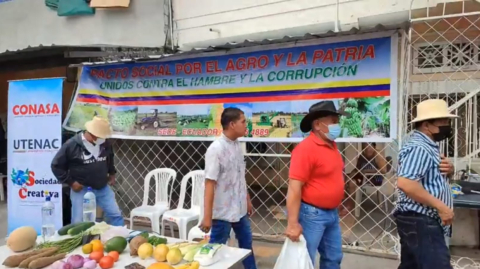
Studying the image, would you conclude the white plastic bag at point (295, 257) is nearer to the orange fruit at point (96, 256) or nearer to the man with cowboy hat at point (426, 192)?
the man with cowboy hat at point (426, 192)

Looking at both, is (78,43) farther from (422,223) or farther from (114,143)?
(422,223)

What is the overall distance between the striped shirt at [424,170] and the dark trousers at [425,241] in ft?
0.15

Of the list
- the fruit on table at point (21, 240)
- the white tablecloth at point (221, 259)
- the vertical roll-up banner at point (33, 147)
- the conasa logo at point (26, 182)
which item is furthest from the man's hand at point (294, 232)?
the conasa logo at point (26, 182)

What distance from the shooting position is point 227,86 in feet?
14.6

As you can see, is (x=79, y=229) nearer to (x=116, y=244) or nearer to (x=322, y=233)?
(x=116, y=244)

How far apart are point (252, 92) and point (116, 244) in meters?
2.32

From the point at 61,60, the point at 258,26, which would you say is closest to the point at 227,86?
the point at 258,26

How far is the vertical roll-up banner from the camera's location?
4797 millimetres

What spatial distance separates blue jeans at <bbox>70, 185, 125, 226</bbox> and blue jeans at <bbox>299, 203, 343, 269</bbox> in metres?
2.20

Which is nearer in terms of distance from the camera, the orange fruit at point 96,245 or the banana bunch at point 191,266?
the banana bunch at point 191,266

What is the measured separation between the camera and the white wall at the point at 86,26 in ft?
19.6

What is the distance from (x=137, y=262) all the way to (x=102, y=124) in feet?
6.32

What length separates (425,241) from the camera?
2451mm

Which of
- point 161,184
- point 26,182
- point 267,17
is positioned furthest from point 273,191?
point 26,182
